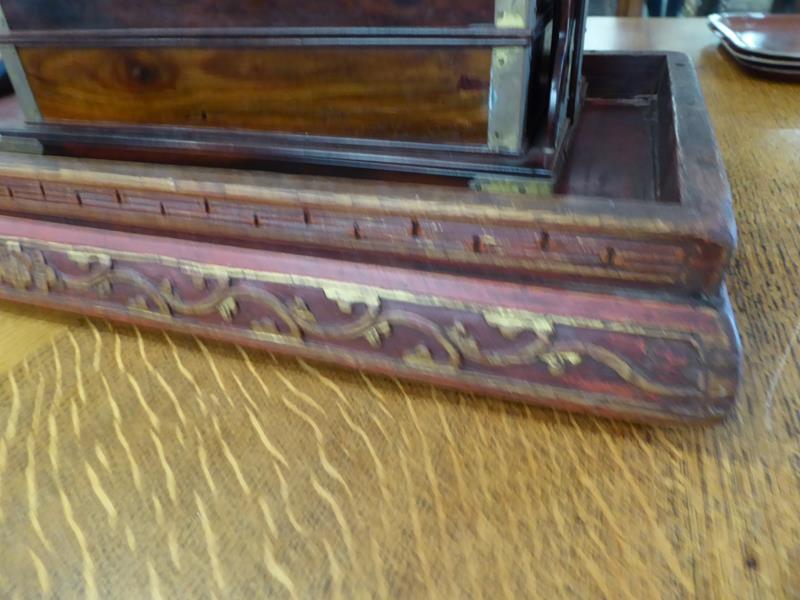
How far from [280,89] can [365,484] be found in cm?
28

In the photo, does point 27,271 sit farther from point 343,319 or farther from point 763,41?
point 763,41

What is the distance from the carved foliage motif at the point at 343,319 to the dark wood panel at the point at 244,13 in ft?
0.57

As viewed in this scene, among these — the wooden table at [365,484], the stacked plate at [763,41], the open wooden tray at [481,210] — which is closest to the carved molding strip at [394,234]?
the open wooden tray at [481,210]

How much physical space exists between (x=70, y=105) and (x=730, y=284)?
0.55m

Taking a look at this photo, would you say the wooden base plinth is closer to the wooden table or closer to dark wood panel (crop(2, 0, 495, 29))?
the wooden table

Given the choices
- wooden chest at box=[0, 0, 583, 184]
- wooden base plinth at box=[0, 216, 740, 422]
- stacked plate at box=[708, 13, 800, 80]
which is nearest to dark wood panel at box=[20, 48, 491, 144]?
wooden chest at box=[0, 0, 583, 184]

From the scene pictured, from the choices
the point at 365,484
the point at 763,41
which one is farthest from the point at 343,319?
the point at 763,41

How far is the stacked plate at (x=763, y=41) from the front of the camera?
0.89m

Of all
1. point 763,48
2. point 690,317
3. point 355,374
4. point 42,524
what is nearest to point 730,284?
point 690,317

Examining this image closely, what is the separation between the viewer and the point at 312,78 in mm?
453

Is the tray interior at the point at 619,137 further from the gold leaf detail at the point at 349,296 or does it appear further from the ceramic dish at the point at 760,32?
the ceramic dish at the point at 760,32

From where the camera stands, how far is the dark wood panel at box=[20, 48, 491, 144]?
43 cm

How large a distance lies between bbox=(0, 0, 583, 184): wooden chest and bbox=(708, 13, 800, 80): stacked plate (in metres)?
0.54

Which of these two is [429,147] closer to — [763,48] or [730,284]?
[730,284]
